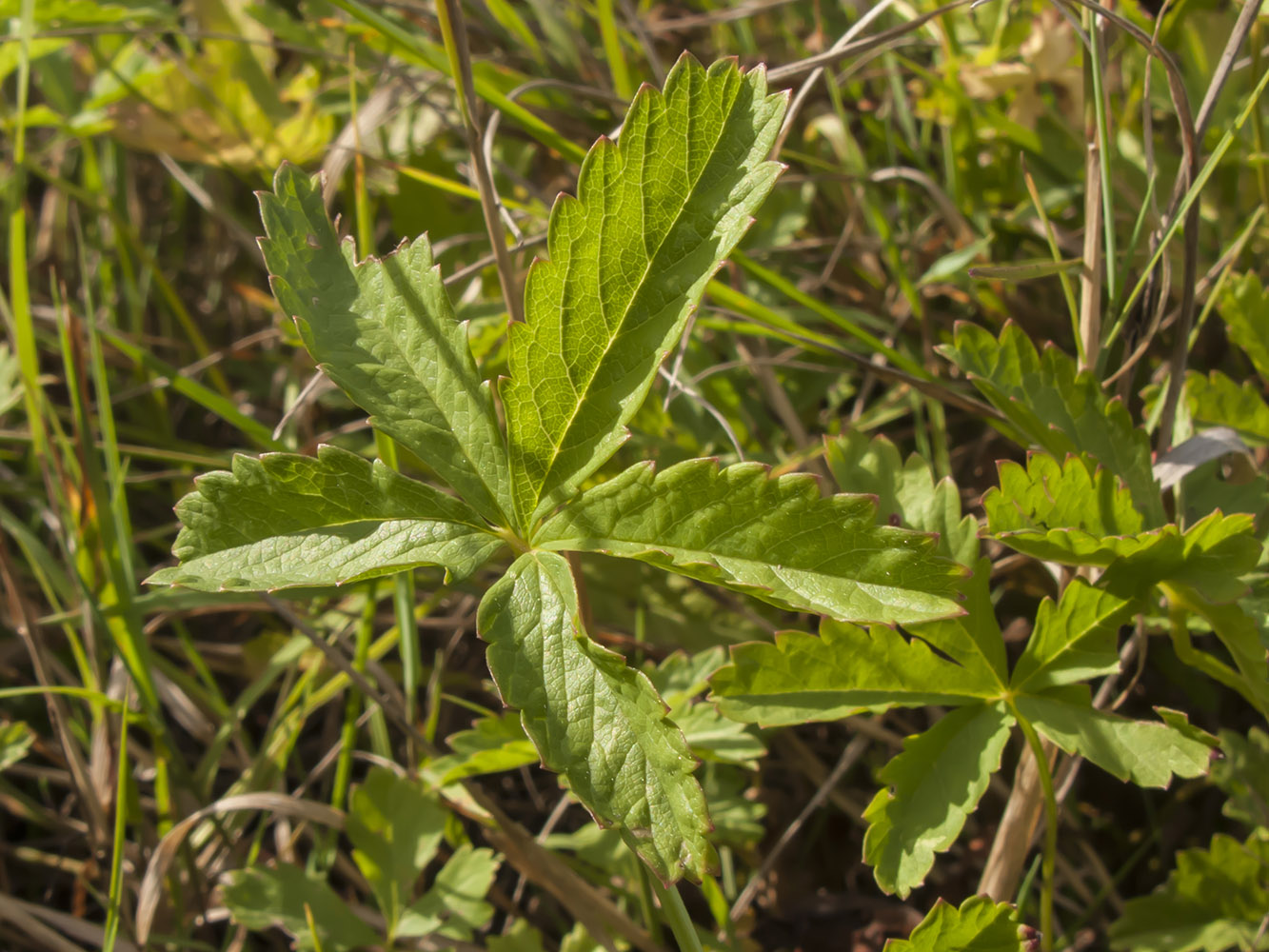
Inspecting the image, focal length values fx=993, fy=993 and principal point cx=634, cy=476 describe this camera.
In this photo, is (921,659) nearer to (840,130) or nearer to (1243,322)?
(1243,322)

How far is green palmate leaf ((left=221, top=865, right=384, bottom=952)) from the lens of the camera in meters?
1.67

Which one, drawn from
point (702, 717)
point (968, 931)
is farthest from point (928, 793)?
point (702, 717)

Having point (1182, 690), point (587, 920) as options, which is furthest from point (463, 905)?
point (1182, 690)

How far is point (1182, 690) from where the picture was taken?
1.90 meters

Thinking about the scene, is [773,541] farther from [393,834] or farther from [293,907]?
[293,907]


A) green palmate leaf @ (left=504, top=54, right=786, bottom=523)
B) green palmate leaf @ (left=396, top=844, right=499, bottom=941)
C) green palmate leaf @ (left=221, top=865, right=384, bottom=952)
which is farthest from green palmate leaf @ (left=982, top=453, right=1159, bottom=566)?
green palmate leaf @ (left=221, top=865, right=384, bottom=952)

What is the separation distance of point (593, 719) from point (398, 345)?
51 cm

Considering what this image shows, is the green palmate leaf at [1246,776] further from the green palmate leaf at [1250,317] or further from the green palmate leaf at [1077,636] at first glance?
the green palmate leaf at [1250,317]

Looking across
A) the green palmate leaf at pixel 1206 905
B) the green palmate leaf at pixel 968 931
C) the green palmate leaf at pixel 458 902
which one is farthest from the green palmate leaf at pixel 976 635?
the green palmate leaf at pixel 458 902

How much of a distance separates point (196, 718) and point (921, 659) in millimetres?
1548

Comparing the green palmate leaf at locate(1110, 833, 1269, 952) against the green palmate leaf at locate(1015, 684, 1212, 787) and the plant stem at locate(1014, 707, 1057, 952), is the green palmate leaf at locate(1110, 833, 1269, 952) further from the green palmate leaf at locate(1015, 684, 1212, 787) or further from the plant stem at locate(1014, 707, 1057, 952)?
the green palmate leaf at locate(1015, 684, 1212, 787)

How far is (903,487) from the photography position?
1454 millimetres

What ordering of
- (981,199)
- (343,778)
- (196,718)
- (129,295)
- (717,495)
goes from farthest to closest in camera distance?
1. (129,295)
2. (981,199)
3. (196,718)
4. (343,778)
5. (717,495)

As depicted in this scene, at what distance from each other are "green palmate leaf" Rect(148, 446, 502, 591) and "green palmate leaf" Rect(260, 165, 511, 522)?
58mm
